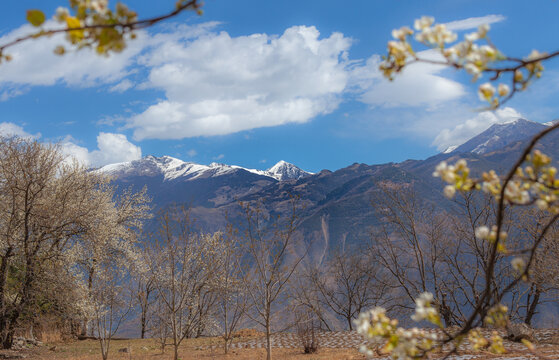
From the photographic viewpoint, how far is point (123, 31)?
61.0 inches

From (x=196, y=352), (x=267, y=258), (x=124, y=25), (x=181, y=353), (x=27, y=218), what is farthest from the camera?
(x=196, y=352)

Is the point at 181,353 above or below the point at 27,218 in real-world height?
below

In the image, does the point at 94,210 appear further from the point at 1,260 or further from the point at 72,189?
the point at 1,260

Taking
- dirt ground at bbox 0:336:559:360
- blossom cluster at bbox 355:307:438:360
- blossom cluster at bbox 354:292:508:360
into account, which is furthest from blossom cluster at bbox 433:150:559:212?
dirt ground at bbox 0:336:559:360

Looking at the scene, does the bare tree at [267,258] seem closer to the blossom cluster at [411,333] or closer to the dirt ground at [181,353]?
the dirt ground at [181,353]

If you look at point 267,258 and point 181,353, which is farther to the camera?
point 181,353

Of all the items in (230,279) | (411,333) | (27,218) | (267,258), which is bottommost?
(230,279)

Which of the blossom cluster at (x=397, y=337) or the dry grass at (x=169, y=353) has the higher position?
the blossom cluster at (x=397, y=337)

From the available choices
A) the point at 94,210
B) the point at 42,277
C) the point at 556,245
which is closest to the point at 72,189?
the point at 94,210

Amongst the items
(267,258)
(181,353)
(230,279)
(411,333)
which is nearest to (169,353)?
(181,353)

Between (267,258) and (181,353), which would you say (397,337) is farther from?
(181,353)

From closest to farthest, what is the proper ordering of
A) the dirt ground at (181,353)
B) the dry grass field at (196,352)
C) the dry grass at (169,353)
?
1. the dry grass field at (196,352)
2. the dirt ground at (181,353)
3. the dry grass at (169,353)

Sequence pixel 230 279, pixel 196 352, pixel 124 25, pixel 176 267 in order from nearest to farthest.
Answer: pixel 124 25 → pixel 176 267 → pixel 230 279 → pixel 196 352

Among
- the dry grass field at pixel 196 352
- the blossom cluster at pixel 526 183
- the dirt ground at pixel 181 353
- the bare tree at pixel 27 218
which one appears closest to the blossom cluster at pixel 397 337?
the blossom cluster at pixel 526 183
